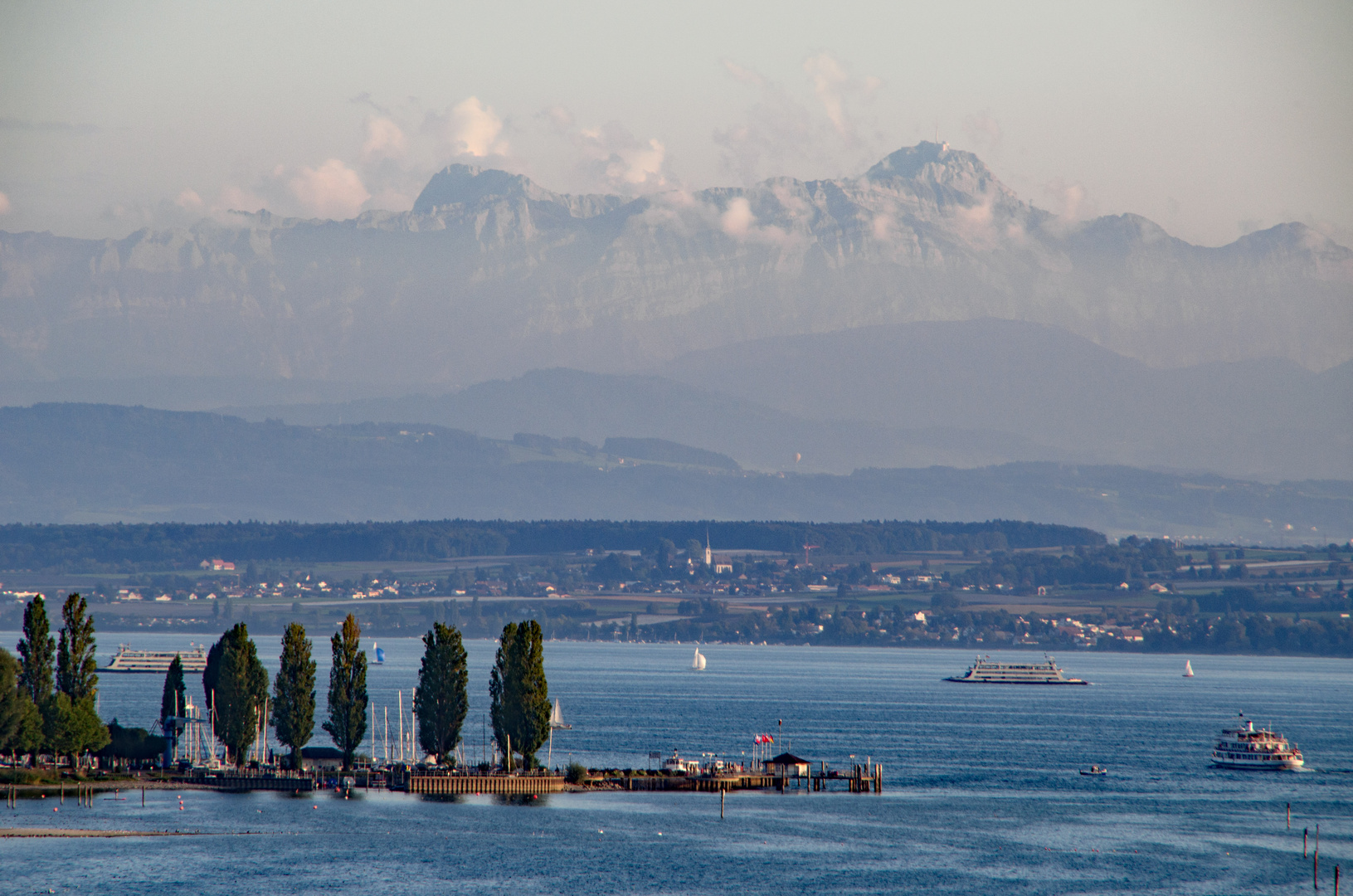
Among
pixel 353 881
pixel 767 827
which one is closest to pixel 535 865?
pixel 353 881

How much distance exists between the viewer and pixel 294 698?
136m

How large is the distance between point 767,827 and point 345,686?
33.0 metres

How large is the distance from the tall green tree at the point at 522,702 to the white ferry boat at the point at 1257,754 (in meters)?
64.8

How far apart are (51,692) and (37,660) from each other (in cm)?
269

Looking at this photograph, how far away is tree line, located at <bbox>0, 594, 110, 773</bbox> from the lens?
129 metres

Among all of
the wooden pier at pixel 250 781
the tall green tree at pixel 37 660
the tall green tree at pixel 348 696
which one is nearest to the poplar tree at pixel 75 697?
the tall green tree at pixel 37 660

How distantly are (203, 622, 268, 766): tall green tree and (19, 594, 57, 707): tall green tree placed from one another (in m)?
11.9

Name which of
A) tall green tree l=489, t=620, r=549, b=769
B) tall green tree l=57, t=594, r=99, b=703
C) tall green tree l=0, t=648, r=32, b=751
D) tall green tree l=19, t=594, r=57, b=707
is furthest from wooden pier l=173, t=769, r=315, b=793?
tall green tree l=489, t=620, r=549, b=769

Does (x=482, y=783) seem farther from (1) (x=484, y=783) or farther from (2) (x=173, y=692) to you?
(2) (x=173, y=692)

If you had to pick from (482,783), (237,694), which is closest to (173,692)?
(237,694)

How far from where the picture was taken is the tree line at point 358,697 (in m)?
136

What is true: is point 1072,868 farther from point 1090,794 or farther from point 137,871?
point 137,871

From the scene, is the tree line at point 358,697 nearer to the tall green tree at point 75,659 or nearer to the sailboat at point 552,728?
the sailboat at point 552,728

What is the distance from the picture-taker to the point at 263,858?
10900cm
